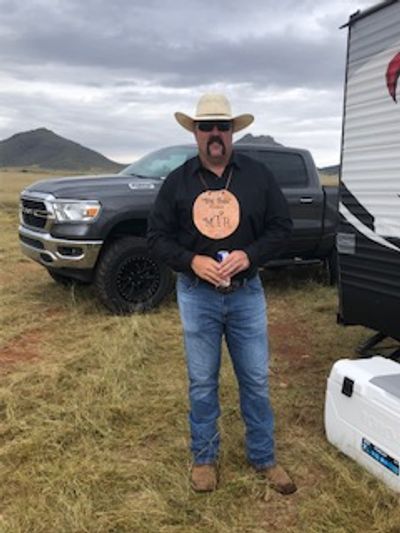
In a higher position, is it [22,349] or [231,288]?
[231,288]

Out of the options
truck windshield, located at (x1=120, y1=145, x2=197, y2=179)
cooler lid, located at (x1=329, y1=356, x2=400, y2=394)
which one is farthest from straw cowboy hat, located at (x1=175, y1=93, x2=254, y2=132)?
truck windshield, located at (x1=120, y1=145, x2=197, y2=179)

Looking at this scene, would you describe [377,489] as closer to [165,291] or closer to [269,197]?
[269,197]

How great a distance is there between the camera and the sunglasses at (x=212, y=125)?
113 inches

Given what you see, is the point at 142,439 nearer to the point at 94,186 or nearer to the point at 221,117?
the point at 221,117

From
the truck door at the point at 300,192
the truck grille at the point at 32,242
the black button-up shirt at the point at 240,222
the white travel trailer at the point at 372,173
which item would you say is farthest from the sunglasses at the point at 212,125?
the truck door at the point at 300,192

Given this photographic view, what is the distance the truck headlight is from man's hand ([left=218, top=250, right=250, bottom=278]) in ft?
11.4

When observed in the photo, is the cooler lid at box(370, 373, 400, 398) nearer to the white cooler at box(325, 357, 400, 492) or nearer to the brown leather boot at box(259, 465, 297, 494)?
the white cooler at box(325, 357, 400, 492)

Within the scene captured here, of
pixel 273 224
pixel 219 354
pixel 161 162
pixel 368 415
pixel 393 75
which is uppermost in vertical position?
pixel 393 75

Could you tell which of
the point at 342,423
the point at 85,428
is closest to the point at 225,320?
the point at 342,423

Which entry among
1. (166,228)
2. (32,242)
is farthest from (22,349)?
(166,228)

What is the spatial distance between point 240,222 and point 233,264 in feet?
0.71

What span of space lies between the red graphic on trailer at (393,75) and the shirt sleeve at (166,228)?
6.10 ft

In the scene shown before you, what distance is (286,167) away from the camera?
7.75 metres

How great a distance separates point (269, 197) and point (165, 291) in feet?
11.8
